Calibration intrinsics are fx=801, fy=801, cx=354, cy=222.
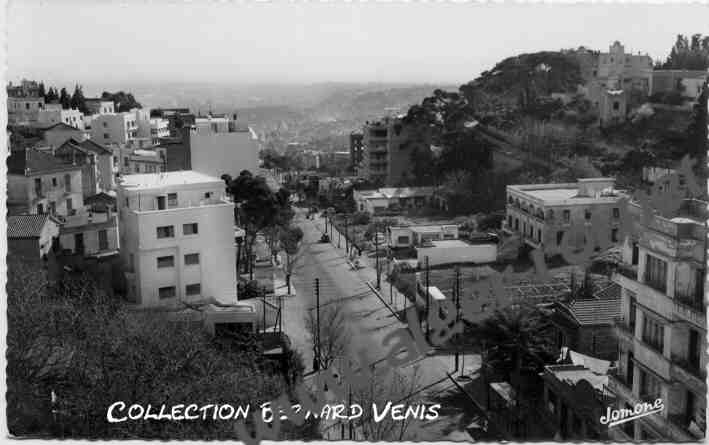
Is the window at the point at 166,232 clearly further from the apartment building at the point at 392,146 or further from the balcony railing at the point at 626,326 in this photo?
the apartment building at the point at 392,146

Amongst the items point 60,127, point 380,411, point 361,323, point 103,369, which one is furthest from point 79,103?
point 380,411

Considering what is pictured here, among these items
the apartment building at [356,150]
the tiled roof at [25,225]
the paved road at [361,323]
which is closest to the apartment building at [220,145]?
the paved road at [361,323]

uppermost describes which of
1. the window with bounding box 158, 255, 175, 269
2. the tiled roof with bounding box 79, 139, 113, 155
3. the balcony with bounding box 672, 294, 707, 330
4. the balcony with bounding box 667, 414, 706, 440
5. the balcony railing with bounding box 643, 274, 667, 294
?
the tiled roof with bounding box 79, 139, 113, 155

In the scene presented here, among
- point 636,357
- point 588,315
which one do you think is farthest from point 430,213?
point 636,357

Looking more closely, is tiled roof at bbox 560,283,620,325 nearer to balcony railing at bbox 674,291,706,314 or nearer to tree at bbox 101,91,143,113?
balcony railing at bbox 674,291,706,314

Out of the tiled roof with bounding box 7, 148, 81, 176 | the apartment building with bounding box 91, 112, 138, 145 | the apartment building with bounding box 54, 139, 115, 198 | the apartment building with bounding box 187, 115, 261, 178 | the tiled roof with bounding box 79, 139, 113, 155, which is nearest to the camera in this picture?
the tiled roof with bounding box 7, 148, 81, 176

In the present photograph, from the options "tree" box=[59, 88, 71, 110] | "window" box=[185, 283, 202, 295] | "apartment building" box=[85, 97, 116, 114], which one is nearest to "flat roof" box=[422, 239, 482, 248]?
"window" box=[185, 283, 202, 295]
